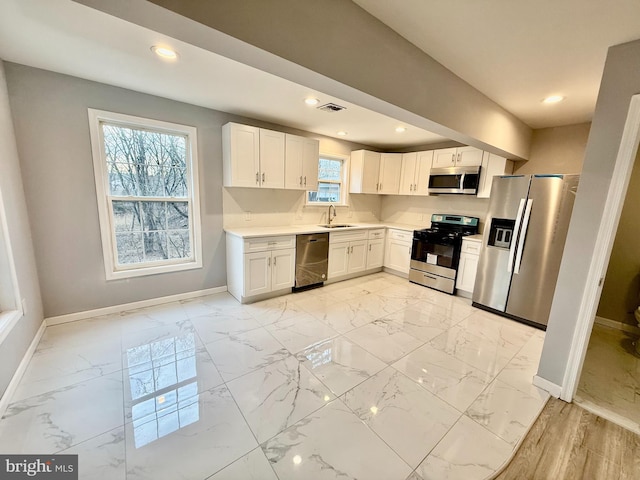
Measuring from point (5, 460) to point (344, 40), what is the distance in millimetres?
2818

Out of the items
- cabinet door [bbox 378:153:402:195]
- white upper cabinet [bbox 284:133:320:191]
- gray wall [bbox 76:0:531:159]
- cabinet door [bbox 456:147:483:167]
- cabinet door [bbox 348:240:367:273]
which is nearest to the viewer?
gray wall [bbox 76:0:531:159]

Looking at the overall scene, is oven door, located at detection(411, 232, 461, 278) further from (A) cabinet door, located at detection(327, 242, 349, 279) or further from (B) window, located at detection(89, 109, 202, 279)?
(B) window, located at detection(89, 109, 202, 279)

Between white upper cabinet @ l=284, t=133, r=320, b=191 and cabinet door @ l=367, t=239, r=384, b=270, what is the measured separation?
4.77 ft

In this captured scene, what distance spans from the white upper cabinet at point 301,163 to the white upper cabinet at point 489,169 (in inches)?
93.7

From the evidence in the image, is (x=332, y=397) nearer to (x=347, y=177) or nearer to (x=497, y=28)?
(x=497, y=28)

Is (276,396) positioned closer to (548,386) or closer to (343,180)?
(548,386)

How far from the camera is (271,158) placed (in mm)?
3461

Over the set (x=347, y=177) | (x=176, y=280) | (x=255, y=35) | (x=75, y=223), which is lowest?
(x=176, y=280)

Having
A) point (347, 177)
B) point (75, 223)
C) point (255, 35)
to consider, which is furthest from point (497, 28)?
point (75, 223)

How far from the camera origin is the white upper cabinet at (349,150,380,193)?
4551 millimetres

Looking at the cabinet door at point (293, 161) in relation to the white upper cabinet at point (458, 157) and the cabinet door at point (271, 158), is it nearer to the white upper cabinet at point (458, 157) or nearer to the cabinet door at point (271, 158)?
the cabinet door at point (271, 158)

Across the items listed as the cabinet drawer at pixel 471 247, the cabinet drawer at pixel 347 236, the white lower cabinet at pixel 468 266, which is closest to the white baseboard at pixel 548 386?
the white lower cabinet at pixel 468 266

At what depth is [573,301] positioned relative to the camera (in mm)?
1843

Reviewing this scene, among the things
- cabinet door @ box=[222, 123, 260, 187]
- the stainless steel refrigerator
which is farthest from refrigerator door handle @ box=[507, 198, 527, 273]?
cabinet door @ box=[222, 123, 260, 187]
